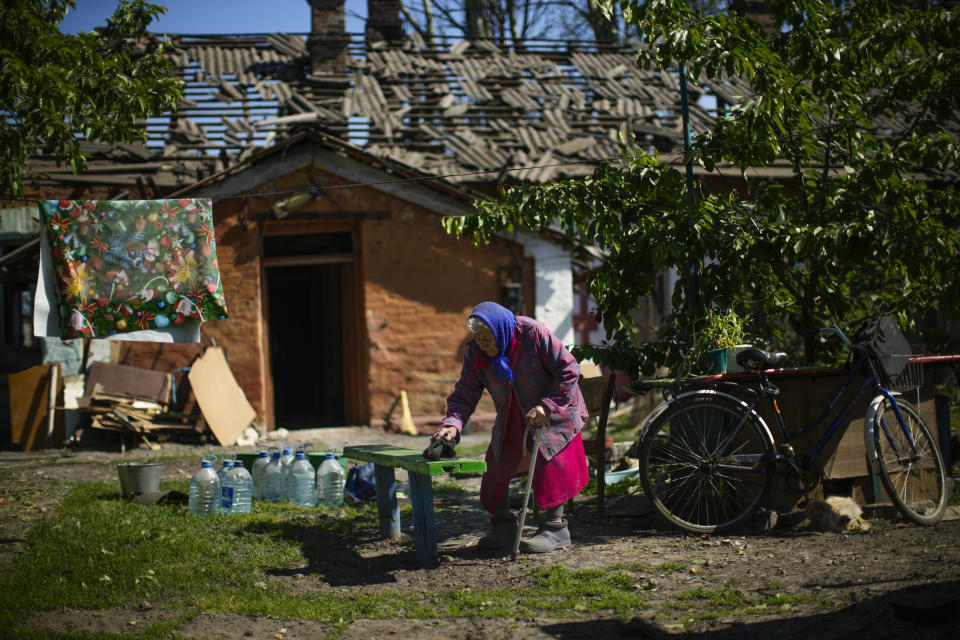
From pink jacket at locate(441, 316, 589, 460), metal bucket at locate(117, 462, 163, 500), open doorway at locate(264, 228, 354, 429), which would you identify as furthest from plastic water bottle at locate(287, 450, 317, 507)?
open doorway at locate(264, 228, 354, 429)

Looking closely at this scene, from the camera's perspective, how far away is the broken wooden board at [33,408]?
31.4ft

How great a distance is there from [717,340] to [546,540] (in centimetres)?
171

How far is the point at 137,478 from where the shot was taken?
640 centimetres

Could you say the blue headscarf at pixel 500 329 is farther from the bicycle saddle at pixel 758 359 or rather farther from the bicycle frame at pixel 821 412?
the bicycle saddle at pixel 758 359

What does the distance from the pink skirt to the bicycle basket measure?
188cm

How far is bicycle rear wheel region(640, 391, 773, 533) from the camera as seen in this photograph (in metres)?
5.04

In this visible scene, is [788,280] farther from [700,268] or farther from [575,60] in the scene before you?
[575,60]

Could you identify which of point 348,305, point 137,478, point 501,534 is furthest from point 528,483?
point 348,305

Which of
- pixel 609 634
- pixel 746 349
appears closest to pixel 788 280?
pixel 746 349

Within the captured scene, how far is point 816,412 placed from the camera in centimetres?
524

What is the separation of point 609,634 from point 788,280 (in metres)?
3.35

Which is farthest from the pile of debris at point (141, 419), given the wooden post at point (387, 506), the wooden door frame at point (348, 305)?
the wooden post at point (387, 506)

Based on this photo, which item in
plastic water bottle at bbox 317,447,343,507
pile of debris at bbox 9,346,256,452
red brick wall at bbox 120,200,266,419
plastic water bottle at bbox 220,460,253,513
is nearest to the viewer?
plastic water bottle at bbox 220,460,253,513

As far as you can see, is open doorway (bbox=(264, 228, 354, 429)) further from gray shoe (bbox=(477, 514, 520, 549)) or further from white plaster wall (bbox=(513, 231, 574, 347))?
gray shoe (bbox=(477, 514, 520, 549))
